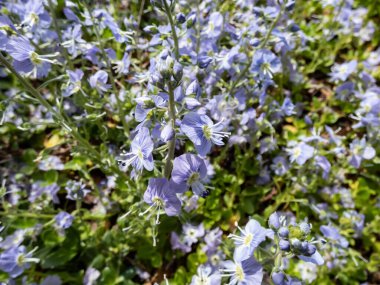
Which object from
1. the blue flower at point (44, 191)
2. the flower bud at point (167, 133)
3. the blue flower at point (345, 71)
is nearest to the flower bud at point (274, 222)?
the flower bud at point (167, 133)

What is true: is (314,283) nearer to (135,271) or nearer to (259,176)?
(259,176)

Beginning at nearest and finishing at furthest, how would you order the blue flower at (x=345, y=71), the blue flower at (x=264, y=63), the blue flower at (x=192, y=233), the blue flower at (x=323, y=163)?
the blue flower at (x=264, y=63)
the blue flower at (x=192, y=233)
the blue flower at (x=323, y=163)
the blue flower at (x=345, y=71)

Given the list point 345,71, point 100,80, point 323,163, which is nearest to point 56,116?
point 100,80

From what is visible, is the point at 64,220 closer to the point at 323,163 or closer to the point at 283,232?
the point at 283,232

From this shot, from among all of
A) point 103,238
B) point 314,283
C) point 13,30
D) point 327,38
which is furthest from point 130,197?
point 327,38

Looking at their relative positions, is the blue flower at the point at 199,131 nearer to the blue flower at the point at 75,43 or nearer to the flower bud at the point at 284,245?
the flower bud at the point at 284,245

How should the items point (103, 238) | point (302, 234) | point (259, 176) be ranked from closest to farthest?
point (302, 234) < point (103, 238) < point (259, 176)

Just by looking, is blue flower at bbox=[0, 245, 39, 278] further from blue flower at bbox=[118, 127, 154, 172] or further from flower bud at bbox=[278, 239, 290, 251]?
flower bud at bbox=[278, 239, 290, 251]
